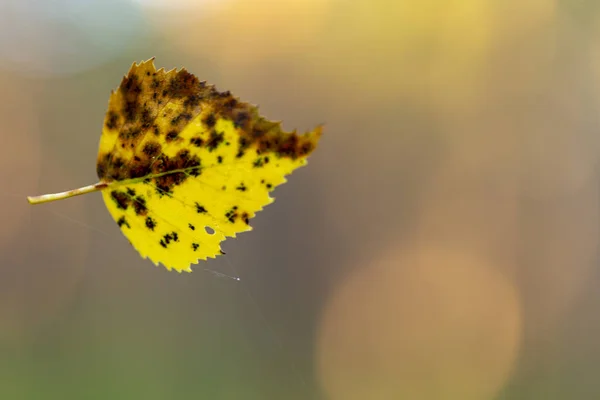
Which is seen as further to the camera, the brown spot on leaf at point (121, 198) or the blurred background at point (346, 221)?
the blurred background at point (346, 221)

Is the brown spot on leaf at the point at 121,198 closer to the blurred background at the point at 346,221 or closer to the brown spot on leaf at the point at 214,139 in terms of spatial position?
the brown spot on leaf at the point at 214,139

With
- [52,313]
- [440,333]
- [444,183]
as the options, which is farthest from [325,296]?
[52,313]

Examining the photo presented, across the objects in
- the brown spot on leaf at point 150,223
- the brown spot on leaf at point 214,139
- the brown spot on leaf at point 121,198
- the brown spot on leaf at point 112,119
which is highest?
the brown spot on leaf at point 112,119

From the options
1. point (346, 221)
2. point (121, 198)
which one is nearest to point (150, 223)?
point (121, 198)

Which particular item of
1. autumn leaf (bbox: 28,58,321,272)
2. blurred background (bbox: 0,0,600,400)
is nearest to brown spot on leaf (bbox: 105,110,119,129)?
autumn leaf (bbox: 28,58,321,272)

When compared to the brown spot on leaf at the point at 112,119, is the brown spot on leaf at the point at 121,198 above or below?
below

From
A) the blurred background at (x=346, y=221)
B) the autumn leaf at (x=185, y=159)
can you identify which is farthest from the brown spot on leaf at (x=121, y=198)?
the blurred background at (x=346, y=221)

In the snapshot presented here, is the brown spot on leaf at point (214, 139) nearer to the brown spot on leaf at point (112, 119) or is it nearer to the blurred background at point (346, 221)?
the brown spot on leaf at point (112, 119)

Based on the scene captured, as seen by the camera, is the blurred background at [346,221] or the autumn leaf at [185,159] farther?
the blurred background at [346,221]
